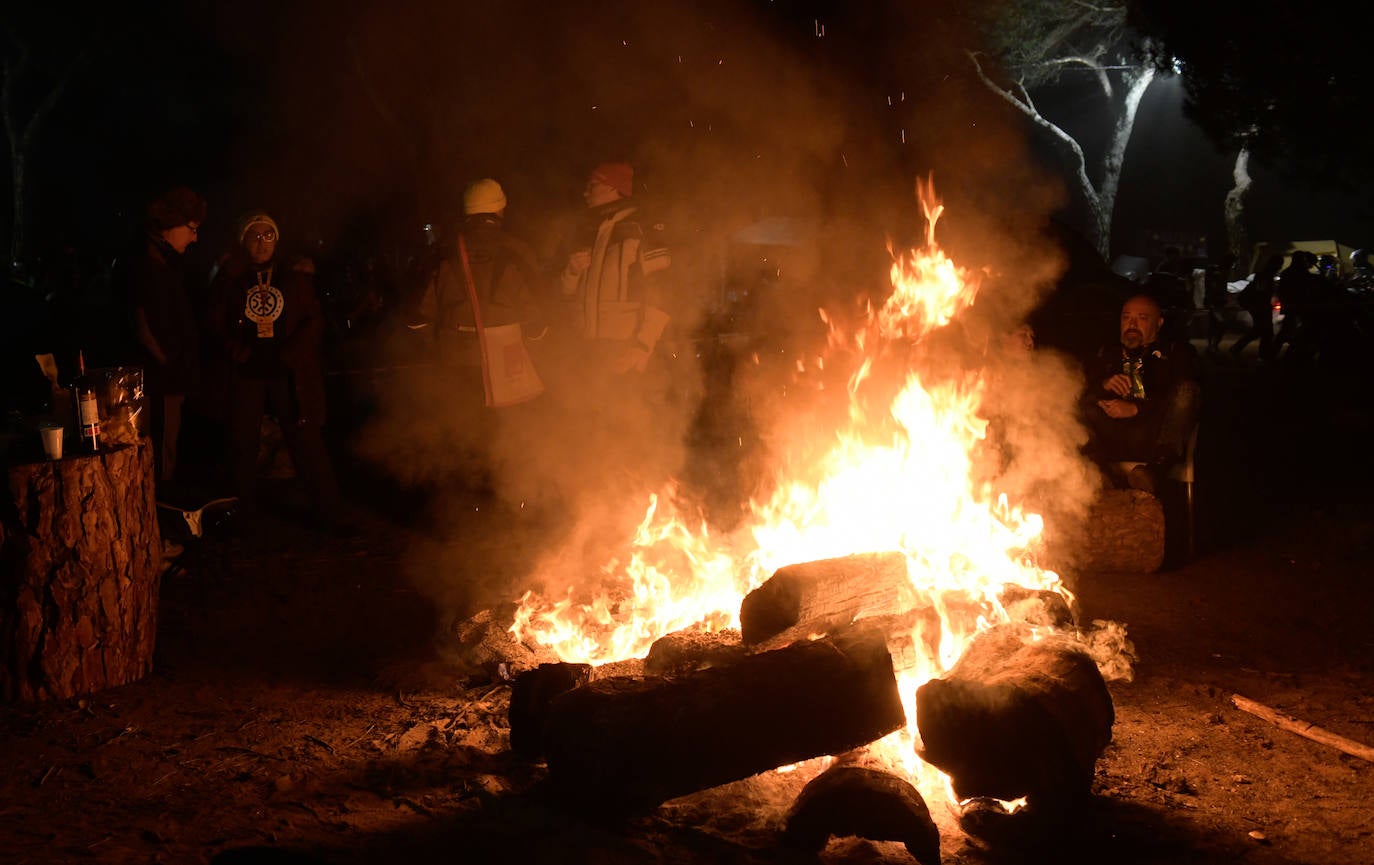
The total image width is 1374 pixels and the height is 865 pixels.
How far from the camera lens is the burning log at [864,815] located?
10.3 ft

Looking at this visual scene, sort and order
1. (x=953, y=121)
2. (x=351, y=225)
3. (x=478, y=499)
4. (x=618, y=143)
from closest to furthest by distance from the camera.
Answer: (x=478, y=499) → (x=618, y=143) → (x=953, y=121) → (x=351, y=225)

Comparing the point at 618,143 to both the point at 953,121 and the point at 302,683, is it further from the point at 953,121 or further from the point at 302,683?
the point at 302,683

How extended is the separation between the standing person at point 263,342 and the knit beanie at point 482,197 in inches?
45.6

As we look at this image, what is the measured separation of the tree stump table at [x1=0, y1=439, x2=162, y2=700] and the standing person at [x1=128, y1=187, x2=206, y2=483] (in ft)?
6.72

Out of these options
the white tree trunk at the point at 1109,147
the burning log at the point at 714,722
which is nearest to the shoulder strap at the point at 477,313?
the burning log at the point at 714,722

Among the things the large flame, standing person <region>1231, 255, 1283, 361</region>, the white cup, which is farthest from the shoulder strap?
standing person <region>1231, 255, 1283, 361</region>

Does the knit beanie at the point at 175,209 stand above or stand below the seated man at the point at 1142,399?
above

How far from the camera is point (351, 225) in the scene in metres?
23.1

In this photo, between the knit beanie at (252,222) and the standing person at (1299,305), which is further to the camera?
the standing person at (1299,305)

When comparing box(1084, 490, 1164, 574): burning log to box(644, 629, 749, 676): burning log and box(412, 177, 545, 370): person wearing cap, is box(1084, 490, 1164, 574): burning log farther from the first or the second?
box(412, 177, 545, 370): person wearing cap

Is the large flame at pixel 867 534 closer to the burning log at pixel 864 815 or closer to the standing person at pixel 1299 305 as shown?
the burning log at pixel 864 815

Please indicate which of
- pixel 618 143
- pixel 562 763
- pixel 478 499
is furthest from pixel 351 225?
pixel 562 763

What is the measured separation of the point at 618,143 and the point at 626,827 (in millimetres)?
12776

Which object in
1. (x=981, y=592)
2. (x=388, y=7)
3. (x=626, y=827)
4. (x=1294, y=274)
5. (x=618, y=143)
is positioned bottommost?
(x=626, y=827)
